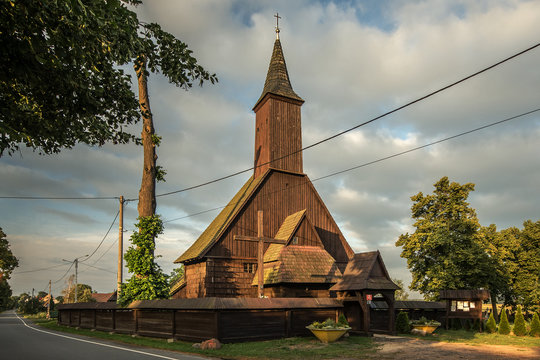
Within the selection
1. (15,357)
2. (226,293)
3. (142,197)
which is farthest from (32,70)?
(226,293)

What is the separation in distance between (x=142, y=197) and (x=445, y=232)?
973 inches

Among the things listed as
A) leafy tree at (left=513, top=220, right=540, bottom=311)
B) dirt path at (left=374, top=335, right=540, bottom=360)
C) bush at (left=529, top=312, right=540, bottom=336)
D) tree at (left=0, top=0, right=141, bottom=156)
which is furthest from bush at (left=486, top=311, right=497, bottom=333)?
tree at (left=0, top=0, right=141, bottom=156)

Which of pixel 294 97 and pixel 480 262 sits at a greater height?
pixel 294 97

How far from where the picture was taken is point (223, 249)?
26.9 m

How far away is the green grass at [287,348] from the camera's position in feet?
45.9

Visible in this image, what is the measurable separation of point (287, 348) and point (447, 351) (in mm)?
6107

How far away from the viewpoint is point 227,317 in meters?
16.9

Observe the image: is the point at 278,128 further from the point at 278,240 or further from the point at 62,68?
the point at 62,68

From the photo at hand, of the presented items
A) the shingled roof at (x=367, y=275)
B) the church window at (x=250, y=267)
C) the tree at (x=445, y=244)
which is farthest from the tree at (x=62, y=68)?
the tree at (x=445, y=244)

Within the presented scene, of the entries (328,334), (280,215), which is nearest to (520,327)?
(328,334)

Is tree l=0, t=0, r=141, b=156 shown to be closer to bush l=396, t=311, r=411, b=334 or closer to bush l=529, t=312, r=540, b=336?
bush l=396, t=311, r=411, b=334

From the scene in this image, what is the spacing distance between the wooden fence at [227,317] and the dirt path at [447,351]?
12.1 feet

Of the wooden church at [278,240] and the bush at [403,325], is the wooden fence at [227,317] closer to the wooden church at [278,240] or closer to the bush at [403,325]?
the wooden church at [278,240]

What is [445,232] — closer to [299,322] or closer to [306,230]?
[306,230]
